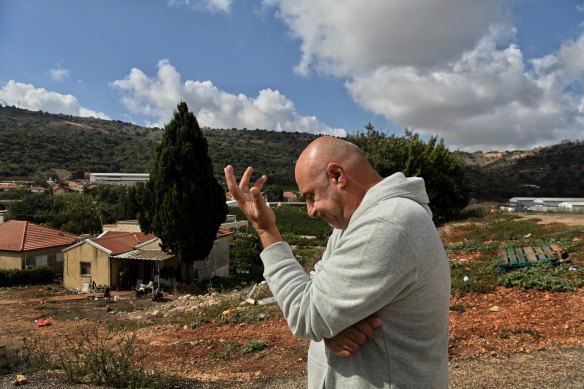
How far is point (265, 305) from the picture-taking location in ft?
33.0

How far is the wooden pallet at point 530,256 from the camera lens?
30.8ft

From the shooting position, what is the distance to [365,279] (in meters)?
1.13

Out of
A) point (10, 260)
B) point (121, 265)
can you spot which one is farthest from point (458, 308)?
point (10, 260)

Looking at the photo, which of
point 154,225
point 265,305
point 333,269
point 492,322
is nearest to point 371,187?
point 333,269

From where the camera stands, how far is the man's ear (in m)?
1.34

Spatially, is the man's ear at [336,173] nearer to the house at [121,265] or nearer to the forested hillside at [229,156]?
the house at [121,265]

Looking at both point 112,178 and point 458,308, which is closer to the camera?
point 458,308

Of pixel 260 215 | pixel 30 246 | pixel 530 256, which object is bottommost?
pixel 30 246

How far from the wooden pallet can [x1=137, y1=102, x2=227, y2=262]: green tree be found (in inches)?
509

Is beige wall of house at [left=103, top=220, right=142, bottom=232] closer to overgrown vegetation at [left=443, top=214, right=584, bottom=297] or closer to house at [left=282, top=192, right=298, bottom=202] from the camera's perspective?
overgrown vegetation at [left=443, top=214, right=584, bottom=297]


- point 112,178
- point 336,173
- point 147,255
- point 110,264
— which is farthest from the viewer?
point 112,178

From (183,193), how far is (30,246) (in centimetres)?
1056

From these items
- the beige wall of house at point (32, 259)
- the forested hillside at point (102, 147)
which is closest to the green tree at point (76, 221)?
the beige wall of house at point (32, 259)

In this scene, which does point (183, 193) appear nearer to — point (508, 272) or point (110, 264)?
point (110, 264)
